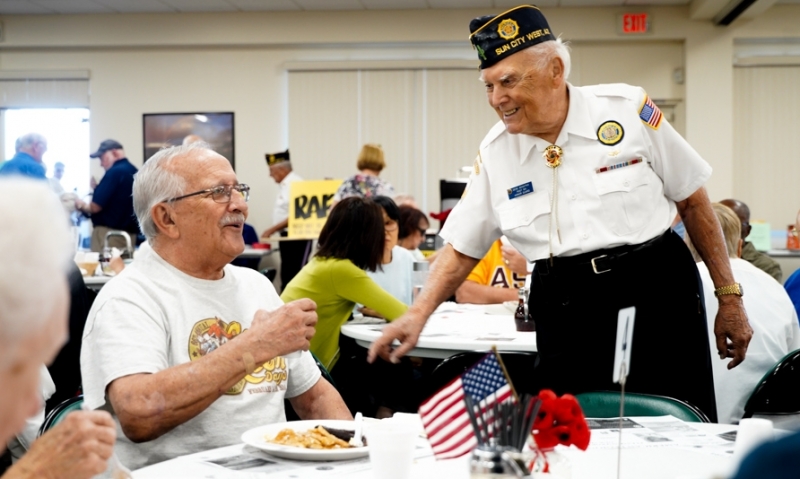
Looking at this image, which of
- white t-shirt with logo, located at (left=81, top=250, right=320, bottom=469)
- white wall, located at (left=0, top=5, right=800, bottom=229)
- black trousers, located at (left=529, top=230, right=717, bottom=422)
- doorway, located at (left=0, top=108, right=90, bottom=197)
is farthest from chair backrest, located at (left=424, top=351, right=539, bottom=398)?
doorway, located at (left=0, top=108, right=90, bottom=197)

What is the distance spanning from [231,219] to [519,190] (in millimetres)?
885

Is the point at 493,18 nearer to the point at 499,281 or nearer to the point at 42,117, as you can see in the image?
the point at 499,281

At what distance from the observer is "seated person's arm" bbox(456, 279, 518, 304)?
16.0ft

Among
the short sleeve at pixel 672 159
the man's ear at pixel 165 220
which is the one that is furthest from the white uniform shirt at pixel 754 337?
the man's ear at pixel 165 220

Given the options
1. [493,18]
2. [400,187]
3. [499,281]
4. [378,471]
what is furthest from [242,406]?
[400,187]

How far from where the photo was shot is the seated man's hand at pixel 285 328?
2070 mm

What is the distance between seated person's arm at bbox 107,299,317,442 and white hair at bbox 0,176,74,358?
3.68 ft

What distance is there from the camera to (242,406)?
85.9 inches

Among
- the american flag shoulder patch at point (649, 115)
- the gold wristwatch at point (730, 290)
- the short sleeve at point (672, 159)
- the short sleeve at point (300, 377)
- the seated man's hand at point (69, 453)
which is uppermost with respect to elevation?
the american flag shoulder patch at point (649, 115)

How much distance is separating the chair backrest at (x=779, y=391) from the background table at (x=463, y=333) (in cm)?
85

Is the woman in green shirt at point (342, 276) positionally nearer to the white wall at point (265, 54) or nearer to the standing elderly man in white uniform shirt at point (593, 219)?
the standing elderly man in white uniform shirt at point (593, 219)

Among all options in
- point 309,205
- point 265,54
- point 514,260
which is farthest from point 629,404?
point 265,54

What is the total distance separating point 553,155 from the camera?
8.69ft

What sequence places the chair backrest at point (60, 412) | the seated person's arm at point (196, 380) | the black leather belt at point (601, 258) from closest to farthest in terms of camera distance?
the seated person's arm at point (196, 380)
the chair backrest at point (60, 412)
the black leather belt at point (601, 258)
